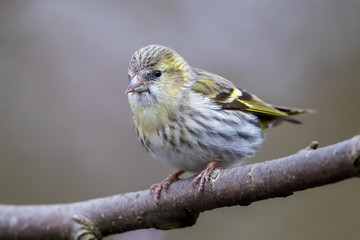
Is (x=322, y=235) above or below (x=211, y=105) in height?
below

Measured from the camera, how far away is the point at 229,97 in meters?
3.80

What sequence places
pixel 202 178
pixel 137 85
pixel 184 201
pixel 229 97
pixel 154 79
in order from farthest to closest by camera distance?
pixel 229 97
pixel 154 79
pixel 137 85
pixel 184 201
pixel 202 178

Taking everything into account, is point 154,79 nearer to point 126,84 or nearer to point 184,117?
point 184,117

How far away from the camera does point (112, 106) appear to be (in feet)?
21.4

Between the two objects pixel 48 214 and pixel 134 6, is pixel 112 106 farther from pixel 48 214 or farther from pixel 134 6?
pixel 48 214

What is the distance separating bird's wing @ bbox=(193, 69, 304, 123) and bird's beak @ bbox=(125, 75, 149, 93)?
1.47 ft

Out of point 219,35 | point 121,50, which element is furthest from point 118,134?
point 219,35

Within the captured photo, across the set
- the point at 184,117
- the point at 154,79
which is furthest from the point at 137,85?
the point at 184,117

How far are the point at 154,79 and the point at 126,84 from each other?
121 inches

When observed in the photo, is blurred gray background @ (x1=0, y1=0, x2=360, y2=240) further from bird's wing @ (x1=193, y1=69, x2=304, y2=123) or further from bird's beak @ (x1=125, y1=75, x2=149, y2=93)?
bird's beak @ (x1=125, y1=75, x2=149, y2=93)

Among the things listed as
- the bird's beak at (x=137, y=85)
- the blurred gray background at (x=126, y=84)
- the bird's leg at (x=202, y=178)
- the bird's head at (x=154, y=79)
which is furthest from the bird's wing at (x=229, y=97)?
the blurred gray background at (x=126, y=84)

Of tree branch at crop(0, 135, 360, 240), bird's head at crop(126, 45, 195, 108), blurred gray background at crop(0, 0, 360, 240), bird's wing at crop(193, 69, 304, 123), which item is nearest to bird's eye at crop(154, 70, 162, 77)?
bird's head at crop(126, 45, 195, 108)

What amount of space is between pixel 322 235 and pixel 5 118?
4.41m

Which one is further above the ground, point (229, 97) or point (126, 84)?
point (126, 84)
